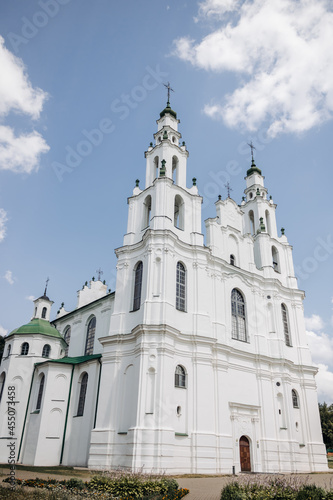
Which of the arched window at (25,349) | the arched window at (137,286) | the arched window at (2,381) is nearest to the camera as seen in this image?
the arched window at (137,286)

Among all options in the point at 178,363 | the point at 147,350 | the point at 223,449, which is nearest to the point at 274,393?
the point at 223,449

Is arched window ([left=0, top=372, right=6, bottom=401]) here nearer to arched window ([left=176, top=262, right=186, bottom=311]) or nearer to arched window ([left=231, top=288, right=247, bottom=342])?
arched window ([left=176, top=262, right=186, bottom=311])

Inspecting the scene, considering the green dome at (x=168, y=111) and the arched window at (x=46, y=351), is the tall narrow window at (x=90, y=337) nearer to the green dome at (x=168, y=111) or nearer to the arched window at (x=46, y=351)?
the arched window at (x=46, y=351)

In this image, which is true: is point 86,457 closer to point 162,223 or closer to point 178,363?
point 178,363

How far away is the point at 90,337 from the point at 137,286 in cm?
892

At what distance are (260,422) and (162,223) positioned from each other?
15.0 m

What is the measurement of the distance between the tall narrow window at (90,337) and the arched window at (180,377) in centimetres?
1032

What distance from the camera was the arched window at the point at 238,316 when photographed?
93.1ft

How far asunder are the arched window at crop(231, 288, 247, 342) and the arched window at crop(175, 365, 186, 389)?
19.2 feet

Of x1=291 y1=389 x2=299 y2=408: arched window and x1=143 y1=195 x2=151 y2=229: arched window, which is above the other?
x1=143 y1=195 x2=151 y2=229: arched window

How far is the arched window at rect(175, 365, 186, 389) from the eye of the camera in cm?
2302

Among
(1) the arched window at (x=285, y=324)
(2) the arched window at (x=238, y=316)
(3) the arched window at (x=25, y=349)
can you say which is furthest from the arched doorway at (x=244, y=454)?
(3) the arched window at (x=25, y=349)

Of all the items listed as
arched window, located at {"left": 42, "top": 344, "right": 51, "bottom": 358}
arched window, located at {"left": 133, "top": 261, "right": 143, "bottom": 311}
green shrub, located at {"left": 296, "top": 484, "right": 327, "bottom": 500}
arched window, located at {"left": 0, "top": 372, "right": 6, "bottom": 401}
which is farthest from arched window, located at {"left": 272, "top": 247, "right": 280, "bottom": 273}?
arched window, located at {"left": 0, "top": 372, "right": 6, "bottom": 401}

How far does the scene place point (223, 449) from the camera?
899 inches
